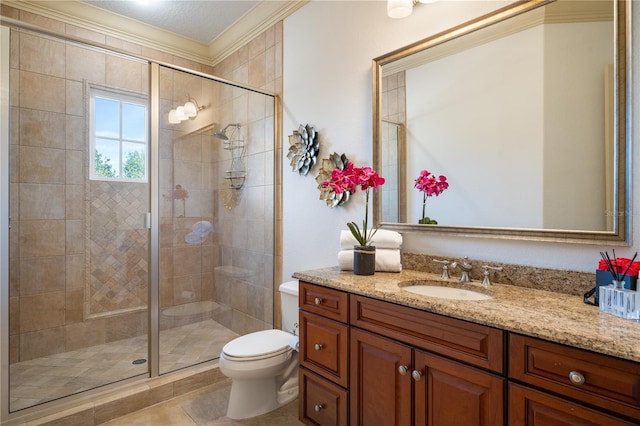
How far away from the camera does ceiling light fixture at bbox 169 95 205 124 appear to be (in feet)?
7.86

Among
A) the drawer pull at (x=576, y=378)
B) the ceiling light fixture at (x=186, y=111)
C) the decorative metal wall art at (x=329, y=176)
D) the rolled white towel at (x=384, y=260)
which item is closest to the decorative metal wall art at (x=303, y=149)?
the decorative metal wall art at (x=329, y=176)

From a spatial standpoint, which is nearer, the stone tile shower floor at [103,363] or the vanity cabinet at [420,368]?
the vanity cabinet at [420,368]

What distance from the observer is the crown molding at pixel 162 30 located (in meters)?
2.56

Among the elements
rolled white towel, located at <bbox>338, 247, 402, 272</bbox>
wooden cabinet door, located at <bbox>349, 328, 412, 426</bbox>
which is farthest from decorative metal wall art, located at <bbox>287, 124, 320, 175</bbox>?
wooden cabinet door, located at <bbox>349, 328, 412, 426</bbox>

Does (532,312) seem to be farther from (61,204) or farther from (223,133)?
(61,204)

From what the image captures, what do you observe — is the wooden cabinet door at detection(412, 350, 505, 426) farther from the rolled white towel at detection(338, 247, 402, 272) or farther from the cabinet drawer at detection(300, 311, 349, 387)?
the rolled white towel at detection(338, 247, 402, 272)

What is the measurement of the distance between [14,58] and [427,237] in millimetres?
2635

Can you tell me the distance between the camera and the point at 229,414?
1897 mm

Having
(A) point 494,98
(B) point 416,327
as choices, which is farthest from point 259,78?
(B) point 416,327

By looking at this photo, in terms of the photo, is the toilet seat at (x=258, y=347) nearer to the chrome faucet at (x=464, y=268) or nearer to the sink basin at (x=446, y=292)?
the sink basin at (x=446, y=292)

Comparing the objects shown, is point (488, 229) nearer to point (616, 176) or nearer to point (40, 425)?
point (616, 176)

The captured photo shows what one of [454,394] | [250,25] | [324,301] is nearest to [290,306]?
[324,301]

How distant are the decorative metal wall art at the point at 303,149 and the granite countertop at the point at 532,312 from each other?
107 centimetres

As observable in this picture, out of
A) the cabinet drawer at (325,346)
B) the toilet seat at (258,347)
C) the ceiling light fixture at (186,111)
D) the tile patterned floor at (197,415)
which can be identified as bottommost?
the tile patterned floor at (197,415)
